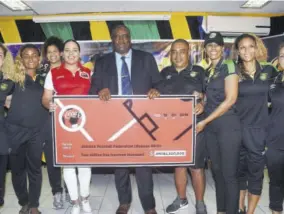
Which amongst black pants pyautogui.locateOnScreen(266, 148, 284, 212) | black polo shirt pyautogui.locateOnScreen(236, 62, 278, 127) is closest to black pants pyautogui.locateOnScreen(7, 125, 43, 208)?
black polo shirt pyautogui.locateOnScreen(236, 62, 278, 127)

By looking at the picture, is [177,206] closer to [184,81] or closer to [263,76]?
[184,81]

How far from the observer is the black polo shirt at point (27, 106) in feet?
8.38

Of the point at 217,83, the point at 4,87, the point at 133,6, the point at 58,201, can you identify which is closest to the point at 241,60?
the point at 217,83

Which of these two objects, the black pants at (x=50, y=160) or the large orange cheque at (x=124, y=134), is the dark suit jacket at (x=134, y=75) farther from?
the black pants at (x=50, y=160)

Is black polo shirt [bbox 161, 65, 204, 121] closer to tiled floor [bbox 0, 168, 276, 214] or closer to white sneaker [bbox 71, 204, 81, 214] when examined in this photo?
tiled floor [bbox 0, 168, 276, 214]

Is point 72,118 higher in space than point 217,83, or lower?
lower

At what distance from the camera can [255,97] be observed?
2.33m

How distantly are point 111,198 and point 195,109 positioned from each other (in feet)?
5.62

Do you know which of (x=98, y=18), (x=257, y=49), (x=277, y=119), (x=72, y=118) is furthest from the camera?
(x=98, y=18)

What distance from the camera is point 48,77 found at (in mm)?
2658

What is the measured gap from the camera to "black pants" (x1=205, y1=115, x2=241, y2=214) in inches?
91.5

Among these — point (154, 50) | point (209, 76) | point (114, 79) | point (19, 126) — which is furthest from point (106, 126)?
point (154, 50)

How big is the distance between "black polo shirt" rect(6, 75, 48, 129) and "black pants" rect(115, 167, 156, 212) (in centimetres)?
94

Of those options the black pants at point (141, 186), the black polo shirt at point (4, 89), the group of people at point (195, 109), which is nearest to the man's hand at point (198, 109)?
the group of people at point (195, 109)
